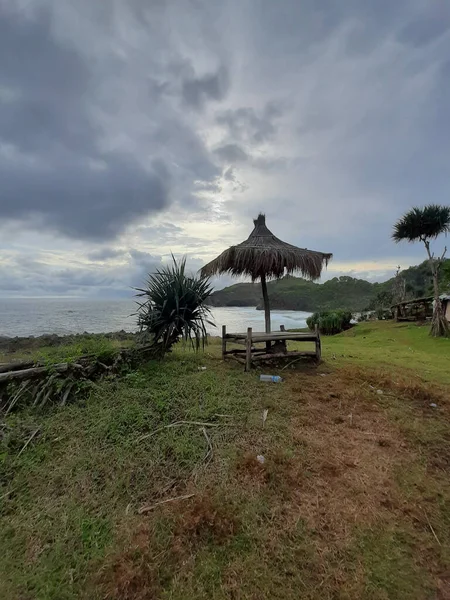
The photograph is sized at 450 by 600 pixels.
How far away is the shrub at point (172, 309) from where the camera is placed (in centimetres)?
524

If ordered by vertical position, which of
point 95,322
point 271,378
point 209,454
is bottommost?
point 209,454

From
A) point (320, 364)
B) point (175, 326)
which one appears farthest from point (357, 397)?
point (175, 326)

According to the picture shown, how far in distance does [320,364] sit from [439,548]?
12.8ft

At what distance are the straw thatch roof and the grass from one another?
9.14 feet

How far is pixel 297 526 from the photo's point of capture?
7.04 ft

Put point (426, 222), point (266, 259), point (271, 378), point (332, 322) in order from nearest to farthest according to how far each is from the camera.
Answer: point (271, 378) < point (266, 259) < point (426, 222) < point (332, 322)

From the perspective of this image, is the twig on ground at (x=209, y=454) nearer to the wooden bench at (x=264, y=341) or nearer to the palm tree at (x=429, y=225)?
the wooden bench at (x=264, y=341)

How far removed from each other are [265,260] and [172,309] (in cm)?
200

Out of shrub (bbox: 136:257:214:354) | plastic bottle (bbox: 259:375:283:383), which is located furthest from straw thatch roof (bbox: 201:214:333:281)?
plastic bottle (bbox: 259:375:283:383)

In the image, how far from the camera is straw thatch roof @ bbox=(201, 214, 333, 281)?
5.95 m

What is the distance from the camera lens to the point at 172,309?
5.27 metres

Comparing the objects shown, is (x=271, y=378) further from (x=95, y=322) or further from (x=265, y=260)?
(x=95, y=322)

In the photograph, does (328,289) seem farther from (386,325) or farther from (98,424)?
(98,424)

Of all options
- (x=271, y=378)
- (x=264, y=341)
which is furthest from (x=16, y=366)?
(x=264, y=341)
